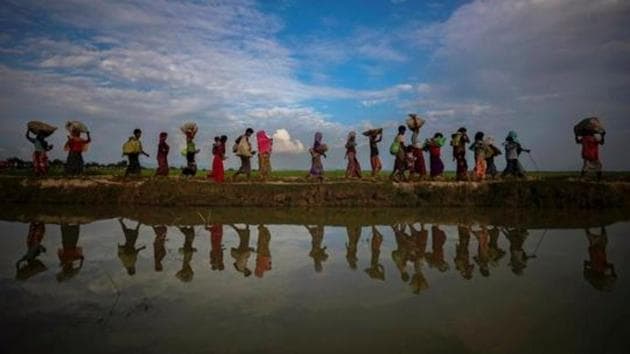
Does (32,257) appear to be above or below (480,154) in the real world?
below

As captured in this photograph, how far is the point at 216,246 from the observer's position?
28.1ft

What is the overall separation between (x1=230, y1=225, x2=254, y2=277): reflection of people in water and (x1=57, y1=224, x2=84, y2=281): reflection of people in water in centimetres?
228

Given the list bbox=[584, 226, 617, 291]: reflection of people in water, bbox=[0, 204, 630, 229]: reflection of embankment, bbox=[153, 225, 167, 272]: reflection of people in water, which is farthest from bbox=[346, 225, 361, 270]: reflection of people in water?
bbox=[584, 226, 617, 291]: reflection of people in water

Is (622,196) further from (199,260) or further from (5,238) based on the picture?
(5,238)

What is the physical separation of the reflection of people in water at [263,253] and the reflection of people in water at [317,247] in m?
0.74

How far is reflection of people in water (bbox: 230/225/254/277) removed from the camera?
691 cm

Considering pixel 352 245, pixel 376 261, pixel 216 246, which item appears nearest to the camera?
pixel 376 261

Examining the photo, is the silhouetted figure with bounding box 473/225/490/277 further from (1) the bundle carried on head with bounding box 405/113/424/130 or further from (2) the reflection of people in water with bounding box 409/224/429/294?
(1) the bundle carried on head with bounding box 405/113/424/130

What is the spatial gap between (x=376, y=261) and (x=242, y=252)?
2.34 metres

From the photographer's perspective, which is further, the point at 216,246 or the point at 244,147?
the point at 244,147

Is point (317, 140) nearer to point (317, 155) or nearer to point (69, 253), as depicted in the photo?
point (317, 155)

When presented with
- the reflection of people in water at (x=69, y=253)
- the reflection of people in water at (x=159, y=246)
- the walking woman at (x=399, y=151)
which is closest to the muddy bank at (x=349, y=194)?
the walking woman at (x=399, y=151)

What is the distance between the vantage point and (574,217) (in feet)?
41.9

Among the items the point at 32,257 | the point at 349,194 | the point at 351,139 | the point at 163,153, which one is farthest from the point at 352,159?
the point at 32,257
